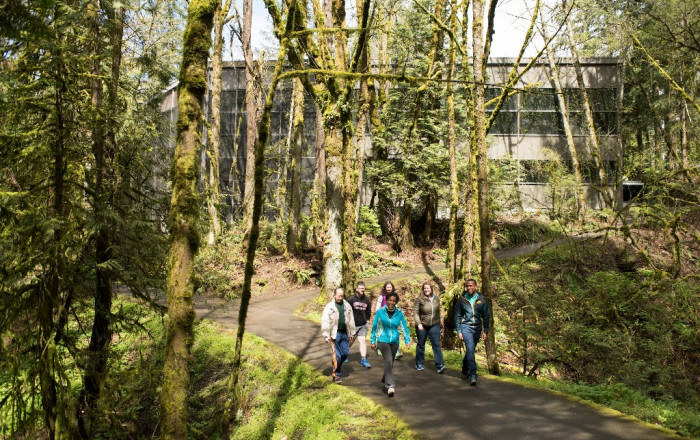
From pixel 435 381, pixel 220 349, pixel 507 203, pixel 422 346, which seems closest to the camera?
pixel 435 381

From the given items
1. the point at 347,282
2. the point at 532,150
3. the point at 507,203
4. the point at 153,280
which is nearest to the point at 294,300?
the point at 347,282

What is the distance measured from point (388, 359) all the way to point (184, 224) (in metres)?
4.35

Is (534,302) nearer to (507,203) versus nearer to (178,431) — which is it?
(507,203)

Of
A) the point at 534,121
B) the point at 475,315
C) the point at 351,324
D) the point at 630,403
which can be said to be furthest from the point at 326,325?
the point at 534,121

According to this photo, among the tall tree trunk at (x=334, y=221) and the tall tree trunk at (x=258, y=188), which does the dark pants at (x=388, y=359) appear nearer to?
the tall tree trunk at (x=258, y=188)

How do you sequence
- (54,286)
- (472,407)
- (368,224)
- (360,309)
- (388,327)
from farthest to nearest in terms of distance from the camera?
(368,224) < (360,309) < (388,327) < (54,286) < (472,407)

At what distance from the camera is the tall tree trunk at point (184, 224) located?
5.34 meters

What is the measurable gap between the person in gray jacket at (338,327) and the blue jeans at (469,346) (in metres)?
2.11

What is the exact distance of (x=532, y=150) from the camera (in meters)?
31.7

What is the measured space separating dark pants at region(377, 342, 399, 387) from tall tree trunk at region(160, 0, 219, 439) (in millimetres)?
3638

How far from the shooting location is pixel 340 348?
8.83m

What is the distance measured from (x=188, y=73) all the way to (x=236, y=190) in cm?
2765

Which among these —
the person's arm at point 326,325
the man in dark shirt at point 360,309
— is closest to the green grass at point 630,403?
the man in dark shirt at point 360,309

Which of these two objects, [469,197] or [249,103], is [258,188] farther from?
[249,103]
